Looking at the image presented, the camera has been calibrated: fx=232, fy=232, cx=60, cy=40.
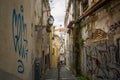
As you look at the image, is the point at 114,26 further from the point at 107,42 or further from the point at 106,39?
the point at 106,39

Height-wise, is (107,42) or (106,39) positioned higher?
(106,39)

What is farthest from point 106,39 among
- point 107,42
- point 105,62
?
point 105,62

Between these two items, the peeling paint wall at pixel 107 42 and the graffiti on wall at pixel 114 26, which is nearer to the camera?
the graffiti on wall at pixel 114 26

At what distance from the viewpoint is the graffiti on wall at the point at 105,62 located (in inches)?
313

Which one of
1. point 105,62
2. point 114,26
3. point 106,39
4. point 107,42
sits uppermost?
point 114,26

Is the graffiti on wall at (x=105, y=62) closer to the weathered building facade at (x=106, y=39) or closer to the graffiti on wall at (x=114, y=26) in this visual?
the weathered building facade at (x=106, y=39)

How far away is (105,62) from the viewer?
9.34 m

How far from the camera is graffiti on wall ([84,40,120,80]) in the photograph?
7945mm

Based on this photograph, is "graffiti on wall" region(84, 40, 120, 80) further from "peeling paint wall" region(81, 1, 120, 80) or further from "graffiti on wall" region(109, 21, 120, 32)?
"graffiti on wall" region(109, 21, 120, 32)

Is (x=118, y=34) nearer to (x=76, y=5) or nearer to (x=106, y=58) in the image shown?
(x=106, y=58)

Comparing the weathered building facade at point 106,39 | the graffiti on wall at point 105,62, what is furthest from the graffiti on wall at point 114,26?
the graffiti on wall at point 105,62

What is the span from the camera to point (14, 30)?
5.36 m

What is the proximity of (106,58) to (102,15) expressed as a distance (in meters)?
2.03

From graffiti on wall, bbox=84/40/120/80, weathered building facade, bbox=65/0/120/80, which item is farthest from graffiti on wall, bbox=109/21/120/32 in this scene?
graffiti on wall, bbox=84/40/120/80
